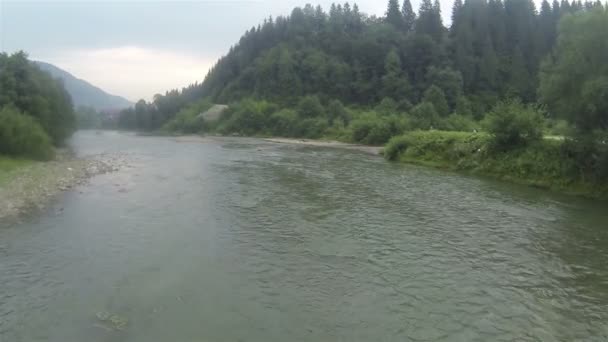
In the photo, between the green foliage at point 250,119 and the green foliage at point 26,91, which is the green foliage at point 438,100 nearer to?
the green foliage at point 250,119

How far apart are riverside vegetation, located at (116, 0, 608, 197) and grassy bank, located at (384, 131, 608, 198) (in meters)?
0.11

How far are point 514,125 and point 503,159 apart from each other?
2741 millimetres

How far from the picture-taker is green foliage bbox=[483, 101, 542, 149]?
3369 cm

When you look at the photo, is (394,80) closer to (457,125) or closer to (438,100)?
(438,100)

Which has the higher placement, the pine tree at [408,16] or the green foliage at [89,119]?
the pine tree at [408,16]

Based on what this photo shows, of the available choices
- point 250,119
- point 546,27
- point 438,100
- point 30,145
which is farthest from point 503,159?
point 546,27

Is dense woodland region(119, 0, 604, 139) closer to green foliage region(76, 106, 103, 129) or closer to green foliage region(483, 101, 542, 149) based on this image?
green foliage region(483, 101, 542, 149)

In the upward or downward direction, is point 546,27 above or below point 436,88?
above

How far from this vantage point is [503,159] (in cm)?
3434

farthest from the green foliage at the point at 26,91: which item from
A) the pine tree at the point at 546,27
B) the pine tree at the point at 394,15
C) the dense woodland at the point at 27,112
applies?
the pine tree at the point at 394,15

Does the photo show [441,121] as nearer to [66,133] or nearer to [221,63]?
[66,133]

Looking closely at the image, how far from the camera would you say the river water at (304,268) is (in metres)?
9.81

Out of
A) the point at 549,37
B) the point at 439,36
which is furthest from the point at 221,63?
the point at 549,37

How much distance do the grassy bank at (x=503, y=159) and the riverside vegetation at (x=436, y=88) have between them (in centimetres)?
11
